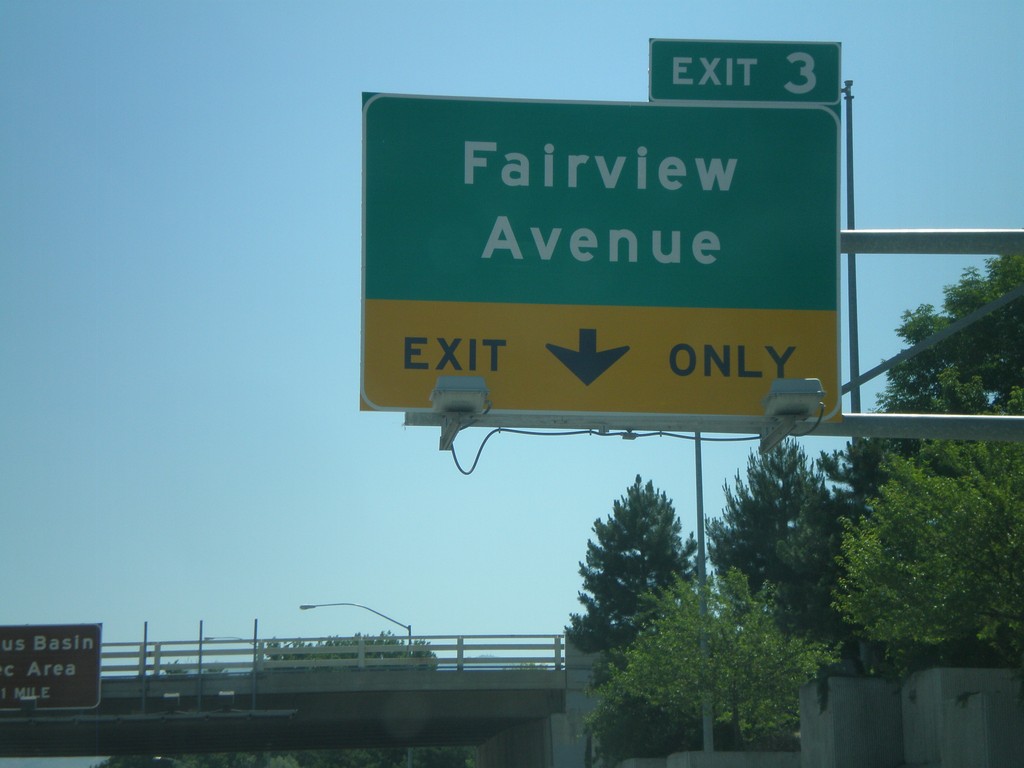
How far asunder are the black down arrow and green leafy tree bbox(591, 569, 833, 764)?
25.4 metres

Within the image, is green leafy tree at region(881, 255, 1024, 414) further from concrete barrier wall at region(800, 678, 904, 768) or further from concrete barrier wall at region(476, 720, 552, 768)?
concrete barrier wall at region(476, 720, 552, 768)

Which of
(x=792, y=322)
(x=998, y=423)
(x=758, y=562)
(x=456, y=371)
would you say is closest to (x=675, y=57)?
(x=792, y=322)

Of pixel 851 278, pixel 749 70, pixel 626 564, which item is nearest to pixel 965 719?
pixel 851 278

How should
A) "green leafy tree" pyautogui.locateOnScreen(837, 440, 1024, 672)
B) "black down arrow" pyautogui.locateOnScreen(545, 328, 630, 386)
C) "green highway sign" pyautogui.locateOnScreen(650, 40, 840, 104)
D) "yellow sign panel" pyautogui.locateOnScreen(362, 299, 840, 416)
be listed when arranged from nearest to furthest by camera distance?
"yellow sign panel" pyautogui.locateOnScreen(362, 299, 840, 416) < "black down arrow" pyautogui.locateOnScreen(545, 328, 630, 386) < "green highway sign" pyautogui.locateOnScreen(650, 40, 840, 104) < "green leafy tree" pyautogui.locateOnScreen(837, 440, 1024, 672)

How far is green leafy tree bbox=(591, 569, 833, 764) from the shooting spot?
3322 centimetres

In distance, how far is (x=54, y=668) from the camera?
36.8 metres

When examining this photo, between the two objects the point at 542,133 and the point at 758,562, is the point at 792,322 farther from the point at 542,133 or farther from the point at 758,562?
the point at 758,562

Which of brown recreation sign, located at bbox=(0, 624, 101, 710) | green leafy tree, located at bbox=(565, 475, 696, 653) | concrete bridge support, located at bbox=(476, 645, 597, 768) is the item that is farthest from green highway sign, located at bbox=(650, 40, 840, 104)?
green leafy tree, located at bbox=(565, 475, 696, 653)

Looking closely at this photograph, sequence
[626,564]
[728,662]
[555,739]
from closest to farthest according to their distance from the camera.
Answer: [728,662], [555,739], [626,564]

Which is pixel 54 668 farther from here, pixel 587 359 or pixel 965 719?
pixel 587 359

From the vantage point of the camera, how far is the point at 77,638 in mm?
36750

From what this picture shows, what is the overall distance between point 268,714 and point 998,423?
3367 centimetres

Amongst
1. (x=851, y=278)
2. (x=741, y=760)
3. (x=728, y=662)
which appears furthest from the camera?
(x=728, y=662)

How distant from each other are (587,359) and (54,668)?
31.4m
